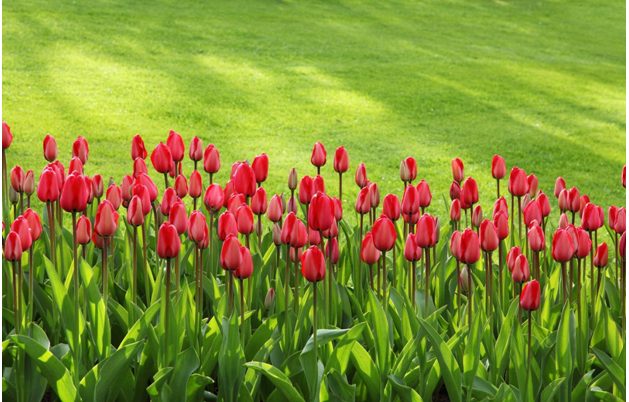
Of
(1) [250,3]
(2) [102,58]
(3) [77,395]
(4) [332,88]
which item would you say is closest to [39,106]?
(2) [102,58]

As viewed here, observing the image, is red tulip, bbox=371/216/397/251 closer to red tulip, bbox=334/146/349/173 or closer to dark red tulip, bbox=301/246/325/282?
dark red tulip, bbox=301/246/325/282

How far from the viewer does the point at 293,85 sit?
10594mm

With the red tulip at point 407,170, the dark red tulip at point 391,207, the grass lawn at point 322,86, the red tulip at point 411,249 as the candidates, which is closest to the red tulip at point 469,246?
the red tulip at point 411,249

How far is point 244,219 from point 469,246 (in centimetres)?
57

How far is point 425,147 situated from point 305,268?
6416 mm

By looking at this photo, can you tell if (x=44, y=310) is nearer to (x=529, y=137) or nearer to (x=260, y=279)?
(x=260, y=279)

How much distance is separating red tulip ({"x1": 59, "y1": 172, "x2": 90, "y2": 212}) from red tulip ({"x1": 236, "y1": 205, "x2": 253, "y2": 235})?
40 centimetres

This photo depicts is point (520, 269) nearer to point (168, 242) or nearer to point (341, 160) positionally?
point (168, 242)

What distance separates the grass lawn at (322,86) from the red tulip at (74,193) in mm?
4501

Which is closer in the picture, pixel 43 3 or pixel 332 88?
pixel 332 88

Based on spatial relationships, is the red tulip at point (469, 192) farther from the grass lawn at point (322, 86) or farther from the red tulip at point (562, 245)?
the grass lawn at point (322, 86)

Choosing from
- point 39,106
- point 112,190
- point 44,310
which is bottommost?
point 39,106

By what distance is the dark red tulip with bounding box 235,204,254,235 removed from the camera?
263cm

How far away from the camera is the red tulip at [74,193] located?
7.87 feet
